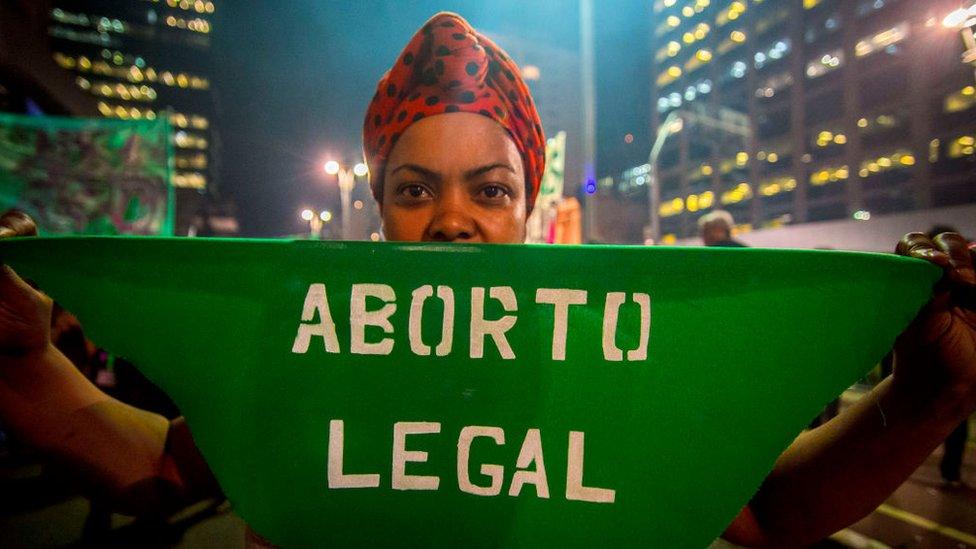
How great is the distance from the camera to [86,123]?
19.7 feet

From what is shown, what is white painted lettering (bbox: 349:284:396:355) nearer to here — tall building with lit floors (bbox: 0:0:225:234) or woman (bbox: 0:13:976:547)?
woman (bbox: 0:13:976:547)

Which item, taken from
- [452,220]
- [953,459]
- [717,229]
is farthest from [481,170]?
[953,459]

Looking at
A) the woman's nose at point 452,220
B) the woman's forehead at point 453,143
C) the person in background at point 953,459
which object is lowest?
the person in background at point 953,459

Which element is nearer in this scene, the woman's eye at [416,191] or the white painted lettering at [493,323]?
the white painted lettering at [493,323]

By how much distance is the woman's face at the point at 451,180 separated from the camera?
1.34 metres

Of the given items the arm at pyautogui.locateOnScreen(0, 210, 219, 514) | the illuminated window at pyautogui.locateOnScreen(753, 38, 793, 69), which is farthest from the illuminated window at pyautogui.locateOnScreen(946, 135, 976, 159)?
the arm at pyautogui.locateOnScreen(0, 210, 219, 514)

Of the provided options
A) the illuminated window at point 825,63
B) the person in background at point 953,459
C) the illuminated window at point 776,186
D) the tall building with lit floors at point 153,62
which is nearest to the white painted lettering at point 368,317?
the person in background at point 953,459

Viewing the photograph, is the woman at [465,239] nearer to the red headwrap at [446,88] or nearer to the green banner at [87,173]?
the red headwrap at [446,88]

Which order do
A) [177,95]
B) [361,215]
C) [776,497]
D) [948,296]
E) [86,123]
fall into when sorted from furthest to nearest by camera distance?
[177,95]
[361,215]
[86,123]
[776,497]
[948,296]

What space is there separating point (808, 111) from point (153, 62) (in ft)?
309

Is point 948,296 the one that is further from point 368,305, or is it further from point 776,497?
point 368,305

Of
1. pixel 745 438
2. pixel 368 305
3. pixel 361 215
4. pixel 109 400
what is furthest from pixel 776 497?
pixel 361 215

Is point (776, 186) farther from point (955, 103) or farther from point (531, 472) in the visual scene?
point (531, 472)

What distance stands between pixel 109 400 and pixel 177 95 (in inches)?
3965
